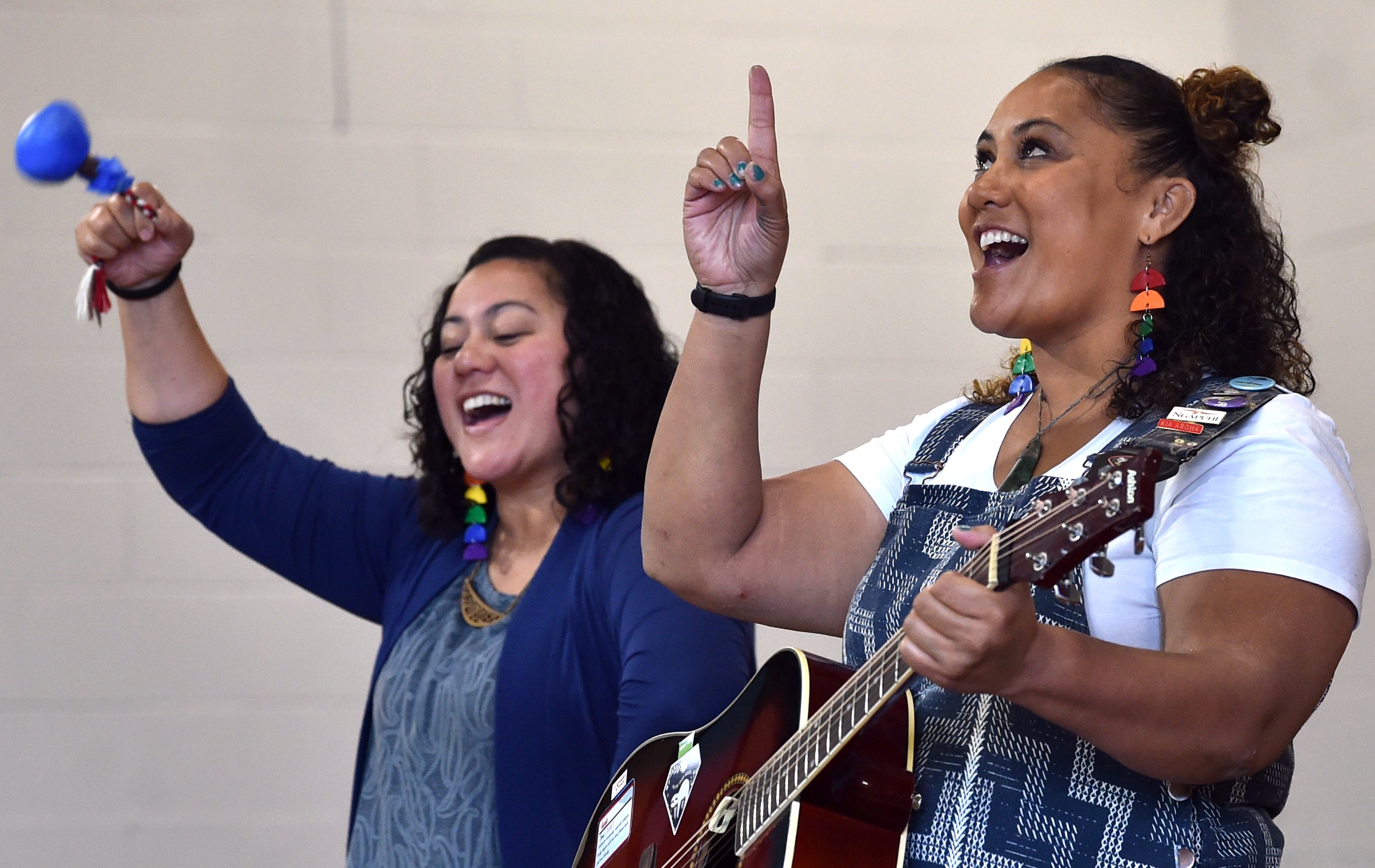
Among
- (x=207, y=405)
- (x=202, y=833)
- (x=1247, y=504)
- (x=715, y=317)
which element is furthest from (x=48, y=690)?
(x=1247, y=504)

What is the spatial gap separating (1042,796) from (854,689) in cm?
17

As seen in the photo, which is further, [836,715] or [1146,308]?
[1146,308]

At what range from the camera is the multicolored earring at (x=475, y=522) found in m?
1.97

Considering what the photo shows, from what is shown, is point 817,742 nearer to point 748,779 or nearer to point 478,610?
point 748,779

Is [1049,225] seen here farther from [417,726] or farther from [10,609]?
[10,609]

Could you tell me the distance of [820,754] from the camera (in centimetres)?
110

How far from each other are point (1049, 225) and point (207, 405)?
1311 millimetres

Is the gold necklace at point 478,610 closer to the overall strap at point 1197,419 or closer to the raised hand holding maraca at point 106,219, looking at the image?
the raised hand holding maraca at point 106,219

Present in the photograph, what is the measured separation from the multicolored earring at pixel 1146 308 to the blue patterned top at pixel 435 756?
914 millimetres

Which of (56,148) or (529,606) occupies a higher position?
(56,148)

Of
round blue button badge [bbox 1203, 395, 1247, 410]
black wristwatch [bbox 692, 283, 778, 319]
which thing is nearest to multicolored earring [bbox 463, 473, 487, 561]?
black wristwatch [bbox 692, 283, 778, 319]

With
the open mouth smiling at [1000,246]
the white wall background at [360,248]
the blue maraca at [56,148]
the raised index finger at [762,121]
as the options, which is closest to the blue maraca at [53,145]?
the blue maraca at [56,148]

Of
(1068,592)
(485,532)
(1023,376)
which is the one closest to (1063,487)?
(1068,592)

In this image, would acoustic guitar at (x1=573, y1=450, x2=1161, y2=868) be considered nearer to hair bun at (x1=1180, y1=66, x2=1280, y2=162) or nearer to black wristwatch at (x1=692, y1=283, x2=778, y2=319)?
black wristwatch at (x1=692, y1=283, x2=778, y2=319)
